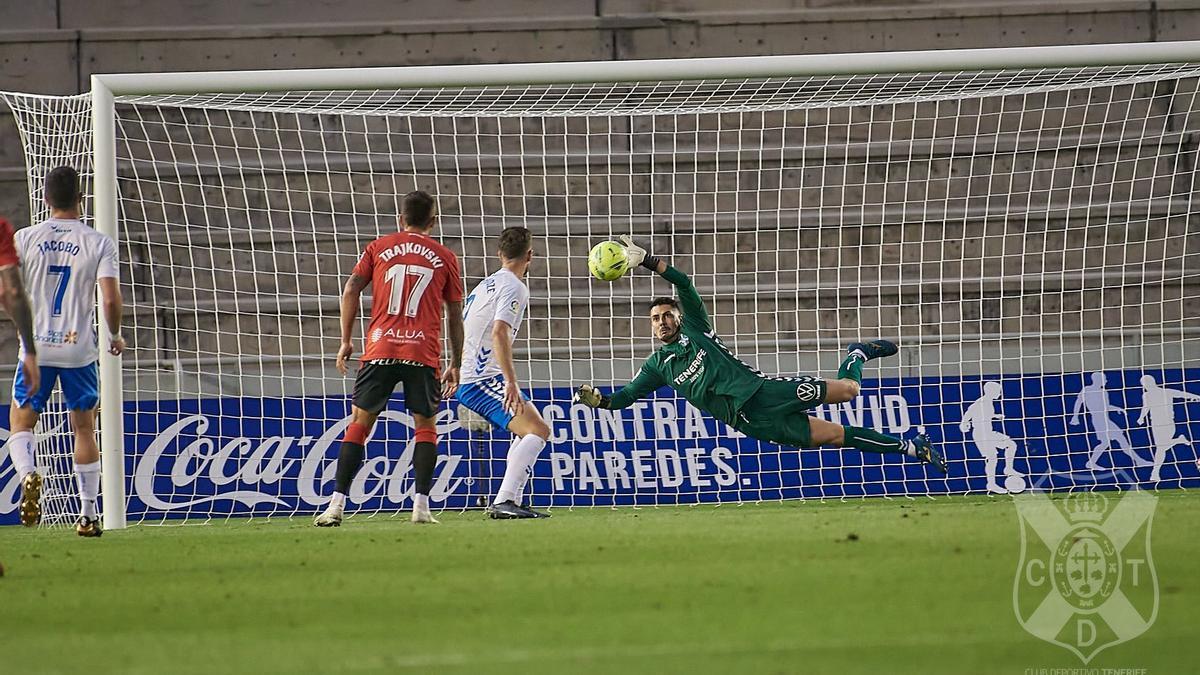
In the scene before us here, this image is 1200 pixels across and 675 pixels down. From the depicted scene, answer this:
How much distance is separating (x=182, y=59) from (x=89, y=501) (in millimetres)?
6493

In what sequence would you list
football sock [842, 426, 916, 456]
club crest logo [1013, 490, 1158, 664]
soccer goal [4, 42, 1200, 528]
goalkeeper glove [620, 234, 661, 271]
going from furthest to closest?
1. soccer goal [4, 42, 1200, 528]
2. football sock [842, 426, 916, 456]
3. goalkeeper glove [620, 234, 661, 271]
4. club crest logo [1013, 490, 1158, 664]

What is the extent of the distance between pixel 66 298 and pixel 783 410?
392cm

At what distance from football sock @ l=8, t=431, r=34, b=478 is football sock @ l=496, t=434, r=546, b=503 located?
91.5 inches

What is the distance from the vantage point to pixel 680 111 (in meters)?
9.24

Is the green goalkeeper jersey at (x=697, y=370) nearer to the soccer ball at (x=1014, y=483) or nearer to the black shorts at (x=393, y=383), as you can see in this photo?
the black shorts at (x=393, y=383)

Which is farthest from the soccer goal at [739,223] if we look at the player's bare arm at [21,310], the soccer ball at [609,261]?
the player's bare arm at [21,310]

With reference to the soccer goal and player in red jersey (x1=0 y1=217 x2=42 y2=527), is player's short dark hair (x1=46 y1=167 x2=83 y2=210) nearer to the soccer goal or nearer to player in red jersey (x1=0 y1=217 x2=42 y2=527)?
player in red jersey (x1=0 y1=217 x2=42 y2=527)

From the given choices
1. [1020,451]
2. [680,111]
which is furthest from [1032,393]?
[680,111]

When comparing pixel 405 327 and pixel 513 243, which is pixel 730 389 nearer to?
pixel 513 243


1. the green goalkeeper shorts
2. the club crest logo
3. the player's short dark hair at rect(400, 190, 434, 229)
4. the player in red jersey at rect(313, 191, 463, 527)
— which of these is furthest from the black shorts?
the club crest logo

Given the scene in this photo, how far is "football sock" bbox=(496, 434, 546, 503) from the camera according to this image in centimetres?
747

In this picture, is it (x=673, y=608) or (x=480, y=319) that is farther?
(x=480, y=319)

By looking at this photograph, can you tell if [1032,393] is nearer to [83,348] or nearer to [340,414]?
[340,414]

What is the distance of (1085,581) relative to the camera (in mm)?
3928
